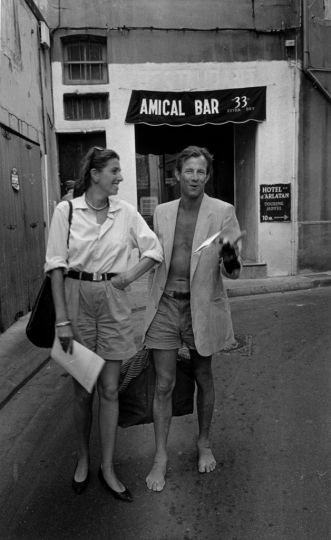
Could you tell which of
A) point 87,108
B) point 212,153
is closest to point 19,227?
point 87,108

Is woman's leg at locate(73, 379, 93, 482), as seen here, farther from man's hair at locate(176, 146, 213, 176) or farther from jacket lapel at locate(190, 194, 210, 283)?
man's hair at locate(176, 146, 213, 176)

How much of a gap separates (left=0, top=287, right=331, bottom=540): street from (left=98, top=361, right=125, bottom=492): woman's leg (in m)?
0.11

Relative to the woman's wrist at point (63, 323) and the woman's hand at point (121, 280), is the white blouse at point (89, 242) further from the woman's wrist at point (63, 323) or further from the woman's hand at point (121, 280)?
the woman's wrist at point (63, 323)

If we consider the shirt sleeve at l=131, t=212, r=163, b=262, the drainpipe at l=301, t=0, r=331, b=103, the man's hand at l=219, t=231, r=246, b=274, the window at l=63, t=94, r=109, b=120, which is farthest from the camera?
the drainpipe at l=301, t=0, r=331, b=103

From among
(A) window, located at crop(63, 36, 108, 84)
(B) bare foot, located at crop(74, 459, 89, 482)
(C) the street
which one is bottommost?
(C) the street

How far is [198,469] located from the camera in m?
3.39

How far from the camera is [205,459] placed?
3422 millimetres

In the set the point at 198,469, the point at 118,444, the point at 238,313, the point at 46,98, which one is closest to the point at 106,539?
the point at 198,469

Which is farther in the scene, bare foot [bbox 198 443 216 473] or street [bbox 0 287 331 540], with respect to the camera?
bare foot [bbox 198 443 216 473]

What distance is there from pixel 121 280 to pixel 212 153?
9.34 meters

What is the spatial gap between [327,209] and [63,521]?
32.1ft

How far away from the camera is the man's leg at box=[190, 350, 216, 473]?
3.36 metres

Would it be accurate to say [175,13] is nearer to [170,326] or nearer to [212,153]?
[212,153]

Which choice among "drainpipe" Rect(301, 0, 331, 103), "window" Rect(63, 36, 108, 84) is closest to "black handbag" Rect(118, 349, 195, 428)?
"window" Rect(63, 36, 108, 84)
